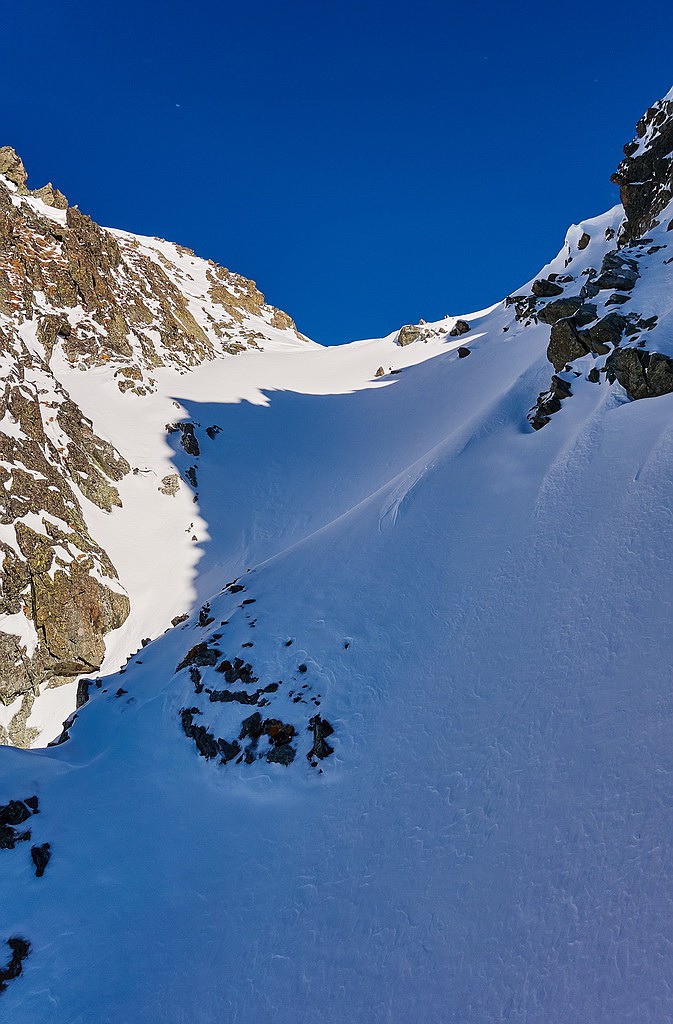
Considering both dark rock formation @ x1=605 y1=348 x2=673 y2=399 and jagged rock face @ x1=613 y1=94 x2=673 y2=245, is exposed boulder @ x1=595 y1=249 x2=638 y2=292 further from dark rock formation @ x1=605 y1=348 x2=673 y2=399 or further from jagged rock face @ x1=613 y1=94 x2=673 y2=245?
dark rock formation @ x1=605 y1=348 x2=673 y2=399

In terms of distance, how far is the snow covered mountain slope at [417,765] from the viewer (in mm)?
6500

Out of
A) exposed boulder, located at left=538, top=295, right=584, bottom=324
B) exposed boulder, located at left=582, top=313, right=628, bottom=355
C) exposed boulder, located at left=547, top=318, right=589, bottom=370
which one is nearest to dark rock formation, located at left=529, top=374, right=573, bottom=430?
exposed boulder, located at left=547, top=318, right=589, bottom=370

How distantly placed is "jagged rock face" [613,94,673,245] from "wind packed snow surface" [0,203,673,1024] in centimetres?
1489

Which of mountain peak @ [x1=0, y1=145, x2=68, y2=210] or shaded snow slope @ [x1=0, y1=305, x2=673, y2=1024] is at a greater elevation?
mountain peak @ [x1=0, y1=145, x2=68, y2=210]

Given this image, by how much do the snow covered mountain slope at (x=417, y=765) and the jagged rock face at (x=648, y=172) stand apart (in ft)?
22.4

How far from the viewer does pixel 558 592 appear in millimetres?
11281

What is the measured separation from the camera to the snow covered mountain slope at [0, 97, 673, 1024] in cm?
650

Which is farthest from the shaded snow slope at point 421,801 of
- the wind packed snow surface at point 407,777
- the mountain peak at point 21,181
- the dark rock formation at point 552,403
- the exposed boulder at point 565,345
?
the mountain peak at point 21,181

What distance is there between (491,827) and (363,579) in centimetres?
880

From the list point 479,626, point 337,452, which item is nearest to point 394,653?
point 479,626

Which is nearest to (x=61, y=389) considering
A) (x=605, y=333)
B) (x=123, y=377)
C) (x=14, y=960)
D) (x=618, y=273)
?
(x=123, y=377)

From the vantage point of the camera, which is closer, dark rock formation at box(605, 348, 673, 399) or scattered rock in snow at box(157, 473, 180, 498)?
dark rock formation at box(605, 348, 673, 399)

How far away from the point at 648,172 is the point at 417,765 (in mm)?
32905

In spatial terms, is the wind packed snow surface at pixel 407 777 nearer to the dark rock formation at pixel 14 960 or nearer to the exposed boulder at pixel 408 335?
the dark rock formation at pixel 14 960
